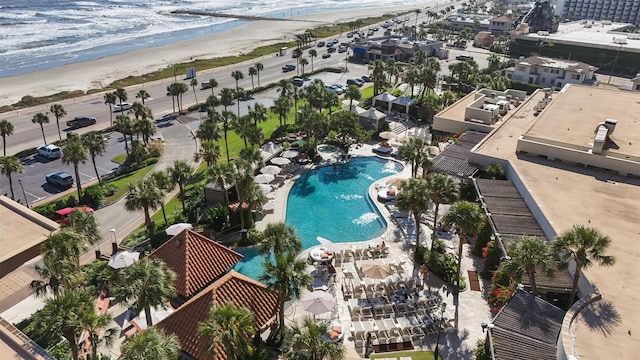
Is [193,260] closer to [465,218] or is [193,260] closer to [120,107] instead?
[465,218]

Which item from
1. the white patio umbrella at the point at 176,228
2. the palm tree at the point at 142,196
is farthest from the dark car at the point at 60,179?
the white patio umbrella at the point at 176,228

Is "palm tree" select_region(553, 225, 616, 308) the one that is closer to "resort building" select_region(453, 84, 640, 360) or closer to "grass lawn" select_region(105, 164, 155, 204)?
"resort building" select_region(453, 84, 640, 360)

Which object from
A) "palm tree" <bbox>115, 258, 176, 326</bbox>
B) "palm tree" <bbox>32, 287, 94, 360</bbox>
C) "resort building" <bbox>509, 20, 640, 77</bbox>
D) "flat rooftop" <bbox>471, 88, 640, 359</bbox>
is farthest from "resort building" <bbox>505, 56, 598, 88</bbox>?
"palm tree" <bbox>32, 287, 94, 360</bbox>

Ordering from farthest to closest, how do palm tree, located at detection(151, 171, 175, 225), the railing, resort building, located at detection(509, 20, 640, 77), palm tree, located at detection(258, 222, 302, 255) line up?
resort building, located at detection(509, 20, 640, 77), palm tree, located at detection(151, 171, 175, 225), palm tree, located at detection(258, 222, 302, 255), the railing

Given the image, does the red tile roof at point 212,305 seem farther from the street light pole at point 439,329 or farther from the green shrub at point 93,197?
the green shrub at point 93,197

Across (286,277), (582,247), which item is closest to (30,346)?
(286,277)

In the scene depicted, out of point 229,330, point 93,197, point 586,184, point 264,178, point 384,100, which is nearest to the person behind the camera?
point 229,330
